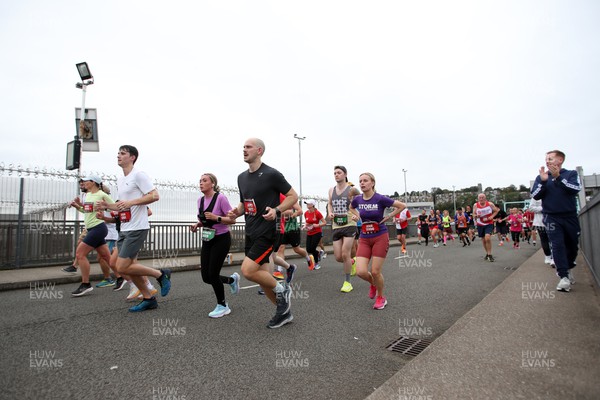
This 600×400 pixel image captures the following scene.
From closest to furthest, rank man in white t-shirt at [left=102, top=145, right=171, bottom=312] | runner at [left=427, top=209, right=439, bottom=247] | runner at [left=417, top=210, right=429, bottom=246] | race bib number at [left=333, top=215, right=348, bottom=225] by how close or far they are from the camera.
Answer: man in white t-shirt at [left=102, top=145, right=171, bottom=312], race bib number at [left=333, top=215, right=348, bottom=225], runner at [left=427, top=209, right=439, bottom=247], runner at [left=417, top=210, right=429, bottom=246]

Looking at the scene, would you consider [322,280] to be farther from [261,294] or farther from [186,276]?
[186,276]

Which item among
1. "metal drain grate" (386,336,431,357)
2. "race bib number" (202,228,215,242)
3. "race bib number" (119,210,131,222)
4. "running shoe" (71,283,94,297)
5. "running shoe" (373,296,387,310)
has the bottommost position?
"metal drain grate" (386,336,431,357)

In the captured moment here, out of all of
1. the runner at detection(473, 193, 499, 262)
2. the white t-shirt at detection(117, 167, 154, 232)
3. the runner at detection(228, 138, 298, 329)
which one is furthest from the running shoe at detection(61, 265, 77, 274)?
the runner at detection(473, 193, 499, 262)

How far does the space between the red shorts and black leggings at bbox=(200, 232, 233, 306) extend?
1.86 meters

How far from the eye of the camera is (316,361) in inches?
107

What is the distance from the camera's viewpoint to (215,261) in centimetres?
426

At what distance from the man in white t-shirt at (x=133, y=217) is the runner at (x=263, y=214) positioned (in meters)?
1.47

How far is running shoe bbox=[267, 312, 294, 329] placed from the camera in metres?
3.65

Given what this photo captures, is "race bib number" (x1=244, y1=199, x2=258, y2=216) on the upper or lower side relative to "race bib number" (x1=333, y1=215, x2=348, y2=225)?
upper

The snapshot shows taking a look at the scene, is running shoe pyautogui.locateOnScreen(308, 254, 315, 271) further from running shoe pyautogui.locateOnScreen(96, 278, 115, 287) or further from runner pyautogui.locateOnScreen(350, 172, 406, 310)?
running shoe pyautogui.locateOnScreen(96, 278, 115, 287)

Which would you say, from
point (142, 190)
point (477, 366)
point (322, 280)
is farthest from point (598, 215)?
point (142, 190)

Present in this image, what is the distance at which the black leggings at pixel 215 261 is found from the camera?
424 cm

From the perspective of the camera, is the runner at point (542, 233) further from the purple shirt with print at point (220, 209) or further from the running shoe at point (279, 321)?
the purple shirt with print at point (220, 209)

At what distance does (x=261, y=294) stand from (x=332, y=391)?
335cm
